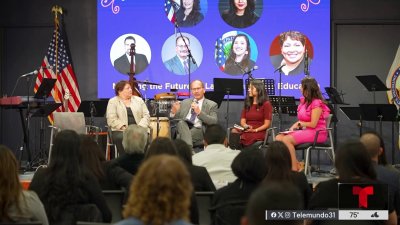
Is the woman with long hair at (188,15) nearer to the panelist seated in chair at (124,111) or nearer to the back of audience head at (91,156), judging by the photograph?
the panelist seated in chair at (124,111)

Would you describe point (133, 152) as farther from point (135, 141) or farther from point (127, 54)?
point (127, 54)

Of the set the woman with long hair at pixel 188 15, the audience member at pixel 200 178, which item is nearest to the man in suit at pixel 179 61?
the woman with long hair at pixel 188 15

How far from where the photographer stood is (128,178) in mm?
4441

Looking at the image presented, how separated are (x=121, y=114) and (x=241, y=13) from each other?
10.8 feet

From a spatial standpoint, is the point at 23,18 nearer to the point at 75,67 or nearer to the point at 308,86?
the point at 75,67

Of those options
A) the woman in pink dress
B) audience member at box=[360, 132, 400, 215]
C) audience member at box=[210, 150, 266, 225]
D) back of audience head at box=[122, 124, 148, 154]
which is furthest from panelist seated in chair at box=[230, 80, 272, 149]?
audience member at box=[210, 150, 266, 225]

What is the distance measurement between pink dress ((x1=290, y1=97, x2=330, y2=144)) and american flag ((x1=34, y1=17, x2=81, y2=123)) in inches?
167

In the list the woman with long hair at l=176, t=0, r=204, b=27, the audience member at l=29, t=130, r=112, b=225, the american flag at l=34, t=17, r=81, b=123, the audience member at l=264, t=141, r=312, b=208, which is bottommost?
the audience member at l=29, t=130, r=112, b=225

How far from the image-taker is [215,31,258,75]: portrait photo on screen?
35.2 feet

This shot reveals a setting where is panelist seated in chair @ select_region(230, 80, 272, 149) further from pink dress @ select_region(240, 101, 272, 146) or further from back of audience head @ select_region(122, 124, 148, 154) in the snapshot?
back of audience head @ select_region(122, 124, 148, 154)

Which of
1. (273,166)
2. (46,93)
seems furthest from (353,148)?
(46,93)

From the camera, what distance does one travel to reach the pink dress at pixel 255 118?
8.05m

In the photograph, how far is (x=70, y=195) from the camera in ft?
12.1

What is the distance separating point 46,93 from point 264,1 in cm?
419
